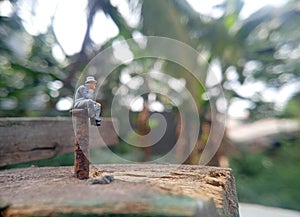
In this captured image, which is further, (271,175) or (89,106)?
(271,175)

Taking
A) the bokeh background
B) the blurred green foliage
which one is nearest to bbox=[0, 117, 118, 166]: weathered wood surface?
the bokeh background

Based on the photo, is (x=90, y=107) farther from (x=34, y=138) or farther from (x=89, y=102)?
(x=34, y=138)

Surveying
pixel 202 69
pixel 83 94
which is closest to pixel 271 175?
pixel 202 69

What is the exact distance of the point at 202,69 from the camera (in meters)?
1.38

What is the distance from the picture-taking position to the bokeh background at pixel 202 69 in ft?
2.75

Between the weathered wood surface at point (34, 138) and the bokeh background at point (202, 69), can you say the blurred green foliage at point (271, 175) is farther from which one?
the weathered wood surface at point (34, 138)

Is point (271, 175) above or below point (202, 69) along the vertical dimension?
below

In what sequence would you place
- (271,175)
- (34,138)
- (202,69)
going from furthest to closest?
(271,175)
(202,69)
(34,138)

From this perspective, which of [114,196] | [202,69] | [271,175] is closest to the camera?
[114,196]

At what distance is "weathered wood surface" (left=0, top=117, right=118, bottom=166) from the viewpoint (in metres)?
0.44

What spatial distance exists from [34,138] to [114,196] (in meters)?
0.33

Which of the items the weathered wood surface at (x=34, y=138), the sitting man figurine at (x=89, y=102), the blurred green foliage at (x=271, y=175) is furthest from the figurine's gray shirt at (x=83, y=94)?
the blurred green foliage at (x=271, y=175)

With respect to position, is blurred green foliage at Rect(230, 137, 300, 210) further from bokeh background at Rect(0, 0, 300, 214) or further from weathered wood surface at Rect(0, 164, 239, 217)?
weathered wood surface at Rect(0, 164, 239, 217)

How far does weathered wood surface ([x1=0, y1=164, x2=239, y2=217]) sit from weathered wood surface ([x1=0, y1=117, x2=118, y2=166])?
0.52 feet
